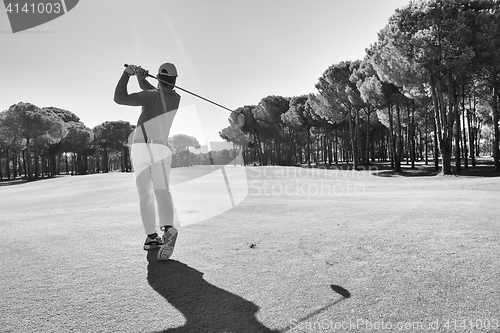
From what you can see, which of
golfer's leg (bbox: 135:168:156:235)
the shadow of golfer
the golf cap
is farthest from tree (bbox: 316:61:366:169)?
the shadow of golfer

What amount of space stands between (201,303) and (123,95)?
284 cm

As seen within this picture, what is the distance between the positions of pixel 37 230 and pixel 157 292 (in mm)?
4419

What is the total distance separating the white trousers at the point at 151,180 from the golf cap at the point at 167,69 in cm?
111

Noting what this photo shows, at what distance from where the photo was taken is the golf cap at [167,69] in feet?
15.1

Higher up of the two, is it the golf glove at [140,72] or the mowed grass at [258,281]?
the golf glove at [140,72]

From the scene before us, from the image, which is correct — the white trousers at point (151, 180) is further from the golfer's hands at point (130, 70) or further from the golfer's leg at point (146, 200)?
the golfer's hands at point (130, 70)

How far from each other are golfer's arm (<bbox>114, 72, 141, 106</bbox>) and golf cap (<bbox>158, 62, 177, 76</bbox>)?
23.0 inches

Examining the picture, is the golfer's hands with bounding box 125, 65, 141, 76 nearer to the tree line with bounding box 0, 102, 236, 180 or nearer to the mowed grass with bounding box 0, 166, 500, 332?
the mowed grass with bounding box 0, 166, 500, 332

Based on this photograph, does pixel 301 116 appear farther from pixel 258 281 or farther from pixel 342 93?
pixel 258 281

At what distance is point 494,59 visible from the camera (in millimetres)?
24844

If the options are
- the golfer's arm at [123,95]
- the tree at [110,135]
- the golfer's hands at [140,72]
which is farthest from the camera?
the tree at [110,135]

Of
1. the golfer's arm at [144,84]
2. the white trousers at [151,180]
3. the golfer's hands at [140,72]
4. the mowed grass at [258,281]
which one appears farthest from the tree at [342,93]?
the white trousers at [151,180]

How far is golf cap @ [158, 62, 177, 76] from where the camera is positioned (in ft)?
15.1

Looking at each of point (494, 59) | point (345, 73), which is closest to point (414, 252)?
point (494, 59)
